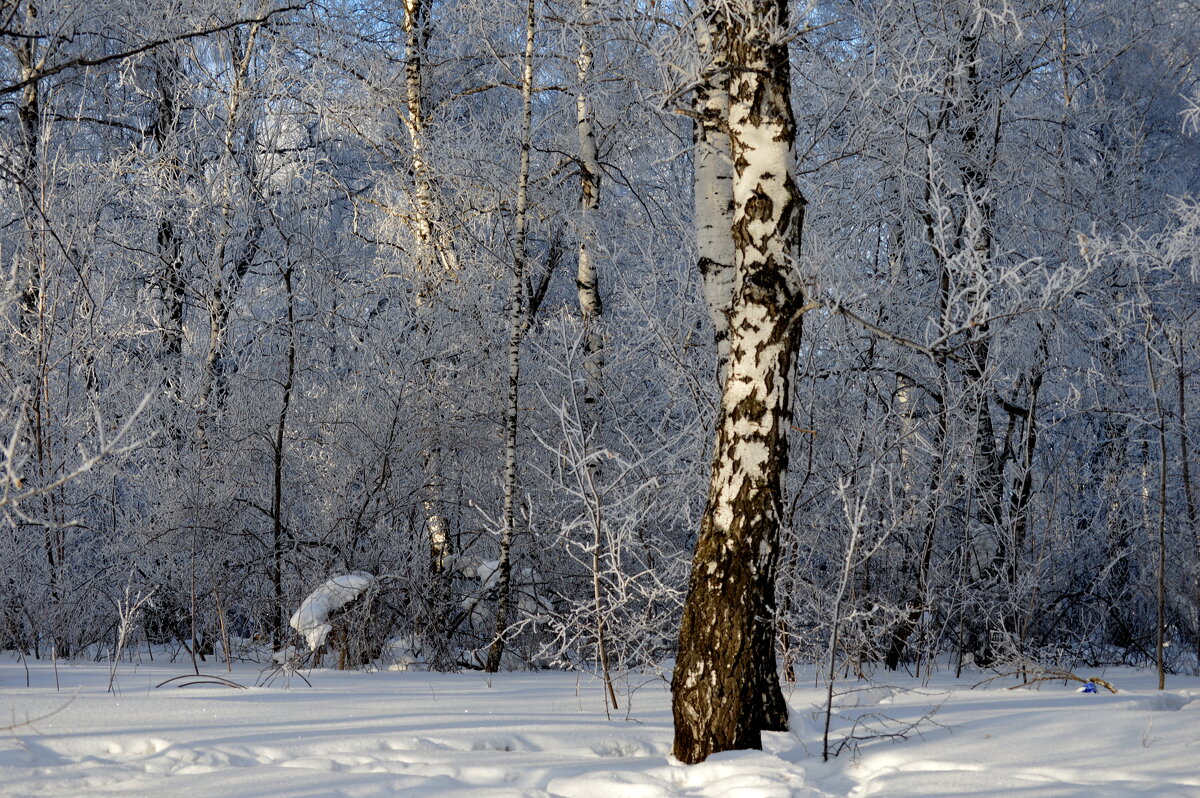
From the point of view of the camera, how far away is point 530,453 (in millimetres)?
9266

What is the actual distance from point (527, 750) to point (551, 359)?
536cm

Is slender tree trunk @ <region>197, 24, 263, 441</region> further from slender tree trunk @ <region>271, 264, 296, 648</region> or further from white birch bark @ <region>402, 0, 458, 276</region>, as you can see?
white birch bark @ <region>402, 0, 458, 276</region>

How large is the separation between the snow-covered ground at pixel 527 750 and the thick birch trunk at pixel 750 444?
201 mm

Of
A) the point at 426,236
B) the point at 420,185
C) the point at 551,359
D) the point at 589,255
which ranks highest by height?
the point at 420,185

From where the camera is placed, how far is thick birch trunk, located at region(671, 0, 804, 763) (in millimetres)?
3795

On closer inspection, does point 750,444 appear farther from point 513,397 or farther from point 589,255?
point 589,255

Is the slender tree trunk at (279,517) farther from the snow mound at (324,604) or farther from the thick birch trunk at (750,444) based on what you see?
the thick birch trunk at (750,444)

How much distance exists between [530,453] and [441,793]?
19.6 ft

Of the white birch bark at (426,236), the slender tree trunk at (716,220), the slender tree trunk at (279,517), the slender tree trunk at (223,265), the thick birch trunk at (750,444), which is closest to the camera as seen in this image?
the thick birch trunk at (750,444)

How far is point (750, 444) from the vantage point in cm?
388

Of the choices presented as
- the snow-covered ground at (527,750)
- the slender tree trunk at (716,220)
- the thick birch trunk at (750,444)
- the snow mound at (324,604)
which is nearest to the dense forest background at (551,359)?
the snow mound at (324,604)

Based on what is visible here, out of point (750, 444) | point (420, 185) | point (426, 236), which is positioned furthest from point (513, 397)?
point (750, 444)

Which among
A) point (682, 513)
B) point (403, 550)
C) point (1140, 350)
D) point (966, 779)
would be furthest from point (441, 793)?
point (1140, 350)

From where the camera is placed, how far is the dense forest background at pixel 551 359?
732 cm
